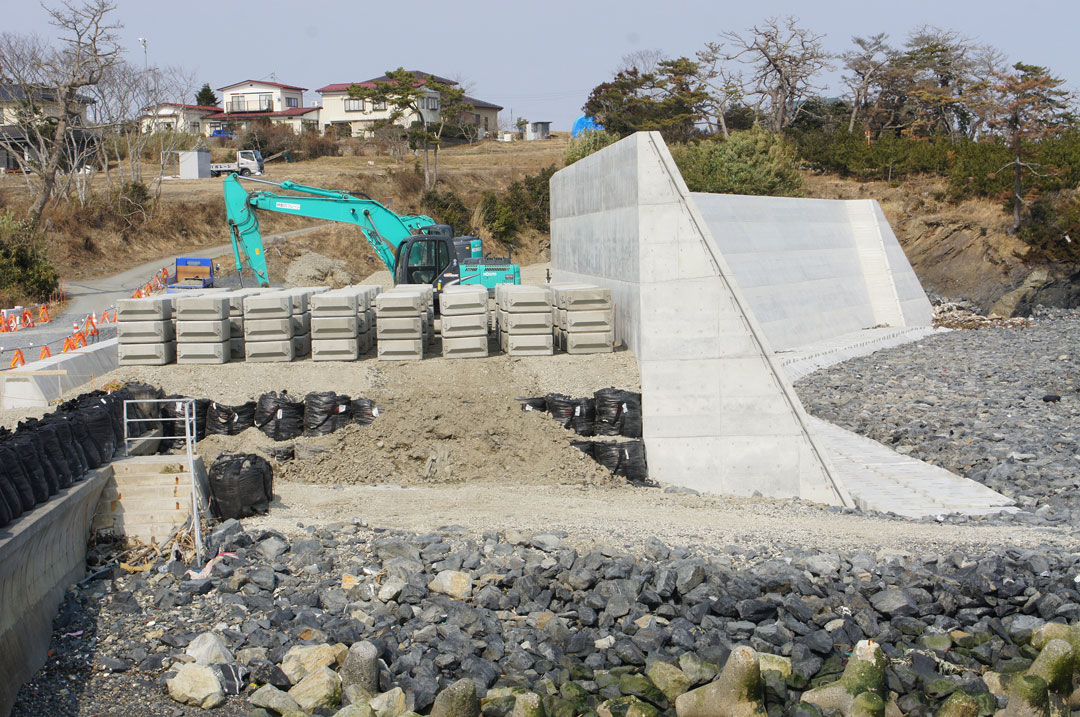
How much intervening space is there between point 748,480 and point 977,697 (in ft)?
18.4

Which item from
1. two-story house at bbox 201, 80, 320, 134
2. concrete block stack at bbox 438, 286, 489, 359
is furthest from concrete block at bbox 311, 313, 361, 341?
two-story house at bbox 201, 80, 320, 134

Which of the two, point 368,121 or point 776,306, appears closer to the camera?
point 776,306

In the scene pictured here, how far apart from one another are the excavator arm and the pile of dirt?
46.7 feet

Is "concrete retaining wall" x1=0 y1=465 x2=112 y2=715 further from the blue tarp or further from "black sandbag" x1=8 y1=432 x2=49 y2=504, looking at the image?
the blue tarp

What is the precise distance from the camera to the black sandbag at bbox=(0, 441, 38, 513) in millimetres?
7805

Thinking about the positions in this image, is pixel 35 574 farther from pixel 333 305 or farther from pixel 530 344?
pixel 530 344

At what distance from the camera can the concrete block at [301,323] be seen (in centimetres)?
1532

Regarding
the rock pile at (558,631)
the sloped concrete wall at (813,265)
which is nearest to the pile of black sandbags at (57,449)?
the rock pile at (558,631)

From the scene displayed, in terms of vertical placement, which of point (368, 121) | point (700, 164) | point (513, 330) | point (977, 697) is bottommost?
point (977, 697)

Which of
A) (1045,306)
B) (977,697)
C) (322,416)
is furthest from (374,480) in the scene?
(1045,306)

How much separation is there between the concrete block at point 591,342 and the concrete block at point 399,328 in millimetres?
2515

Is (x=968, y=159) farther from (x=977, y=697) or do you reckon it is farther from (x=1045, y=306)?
(x=977, y=697)

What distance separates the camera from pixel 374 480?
39.7ft

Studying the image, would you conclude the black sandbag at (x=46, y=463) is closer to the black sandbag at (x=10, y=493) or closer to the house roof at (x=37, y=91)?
the black sandbag at (x=10, y=493)
